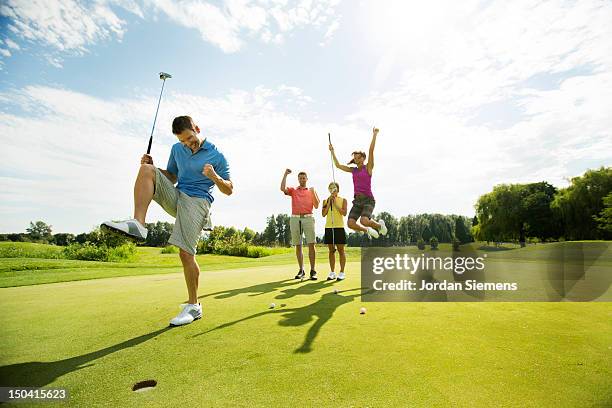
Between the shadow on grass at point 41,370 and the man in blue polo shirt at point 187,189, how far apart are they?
2.93 feet

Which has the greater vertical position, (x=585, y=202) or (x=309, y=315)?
(x=585, y=202)

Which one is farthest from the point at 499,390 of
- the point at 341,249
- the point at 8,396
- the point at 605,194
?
the point at 605,194

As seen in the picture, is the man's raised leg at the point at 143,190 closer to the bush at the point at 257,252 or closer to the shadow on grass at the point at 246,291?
the shadow on grass at the point at 246,291

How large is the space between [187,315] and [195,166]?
163 centimetres

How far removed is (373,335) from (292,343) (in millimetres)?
702

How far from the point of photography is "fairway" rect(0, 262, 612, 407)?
174cm

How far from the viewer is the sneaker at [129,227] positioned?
2.76 m

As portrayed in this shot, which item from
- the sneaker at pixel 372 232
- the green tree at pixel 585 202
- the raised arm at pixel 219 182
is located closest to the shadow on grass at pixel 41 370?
the raised arm at pixel 219 182

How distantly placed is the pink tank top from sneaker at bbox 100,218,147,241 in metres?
4.78

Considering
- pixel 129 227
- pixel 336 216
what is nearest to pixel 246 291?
pixel 129 227

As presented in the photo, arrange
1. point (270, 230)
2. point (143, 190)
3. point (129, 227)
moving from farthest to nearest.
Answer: point (270, 230), point (143, 190), point (129, 227)

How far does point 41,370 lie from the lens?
2.11 meters

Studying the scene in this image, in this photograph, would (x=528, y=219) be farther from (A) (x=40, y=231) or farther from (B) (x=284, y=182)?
(A) (x=40, y=231)

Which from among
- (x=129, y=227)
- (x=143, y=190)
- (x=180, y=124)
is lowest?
(x=129, y=227)
